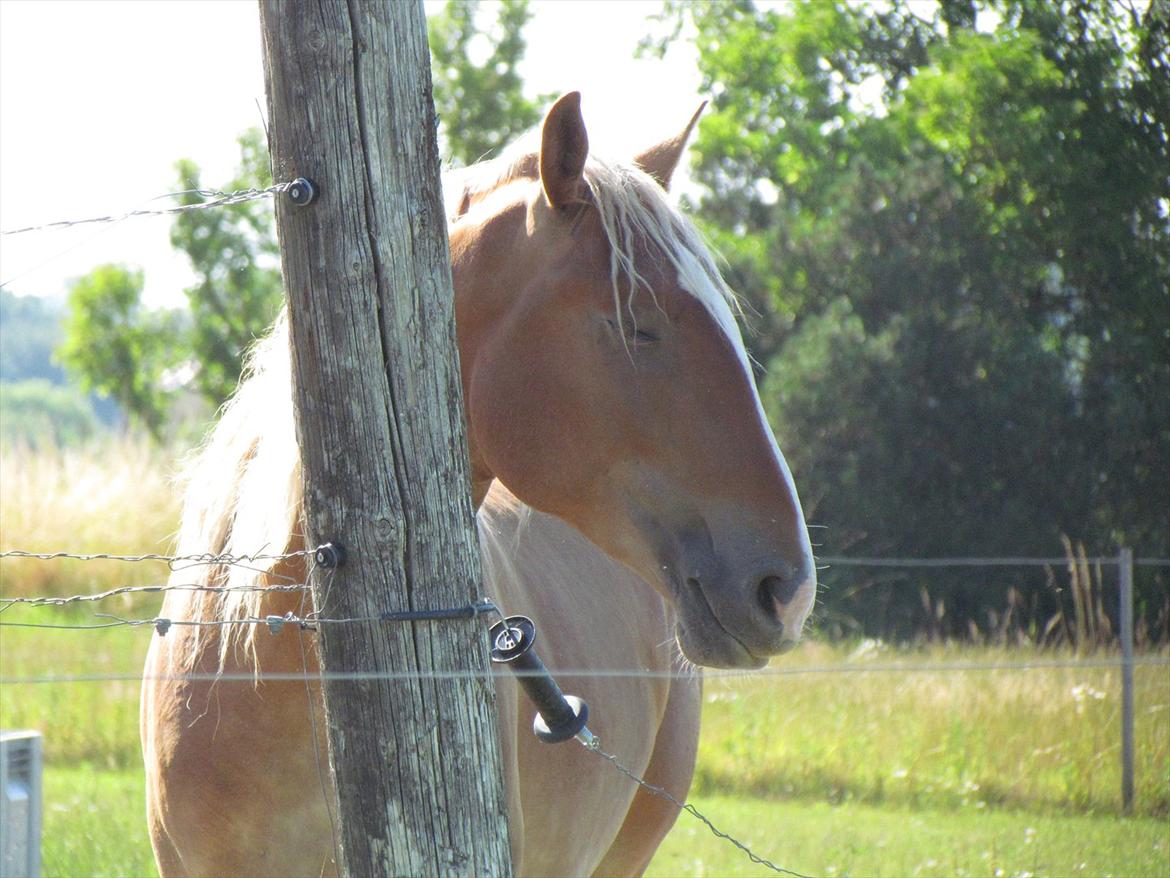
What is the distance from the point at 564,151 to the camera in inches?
78.7

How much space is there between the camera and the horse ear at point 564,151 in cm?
193

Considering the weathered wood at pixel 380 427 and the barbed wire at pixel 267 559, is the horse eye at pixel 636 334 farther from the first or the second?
the barbed wire at pixel 267 559

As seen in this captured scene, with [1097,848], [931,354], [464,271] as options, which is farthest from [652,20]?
[464,271]

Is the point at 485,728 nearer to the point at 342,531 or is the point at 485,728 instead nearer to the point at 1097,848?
the point at 342,531

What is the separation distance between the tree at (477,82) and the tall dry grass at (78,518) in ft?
47.2

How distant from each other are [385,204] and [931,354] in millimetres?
12275

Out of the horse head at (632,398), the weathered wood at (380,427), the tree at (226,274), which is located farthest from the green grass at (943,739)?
the tree at (226,274)

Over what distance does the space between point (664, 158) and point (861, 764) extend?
567cm

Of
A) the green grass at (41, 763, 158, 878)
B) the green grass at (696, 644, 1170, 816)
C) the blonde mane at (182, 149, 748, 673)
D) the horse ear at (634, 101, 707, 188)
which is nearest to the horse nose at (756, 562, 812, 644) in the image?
the blonde mane at (182, 149, 748, 673)

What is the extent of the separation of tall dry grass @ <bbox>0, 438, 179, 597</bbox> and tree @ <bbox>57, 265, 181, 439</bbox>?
46.5 feet

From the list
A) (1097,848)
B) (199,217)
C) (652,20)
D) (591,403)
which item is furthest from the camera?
(652,20)

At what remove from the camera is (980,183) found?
15188mm

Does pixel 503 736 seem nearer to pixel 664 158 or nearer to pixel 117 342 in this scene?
pixel 664 158

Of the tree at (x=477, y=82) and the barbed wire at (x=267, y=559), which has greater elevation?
the tree at (x=477, y=82)
